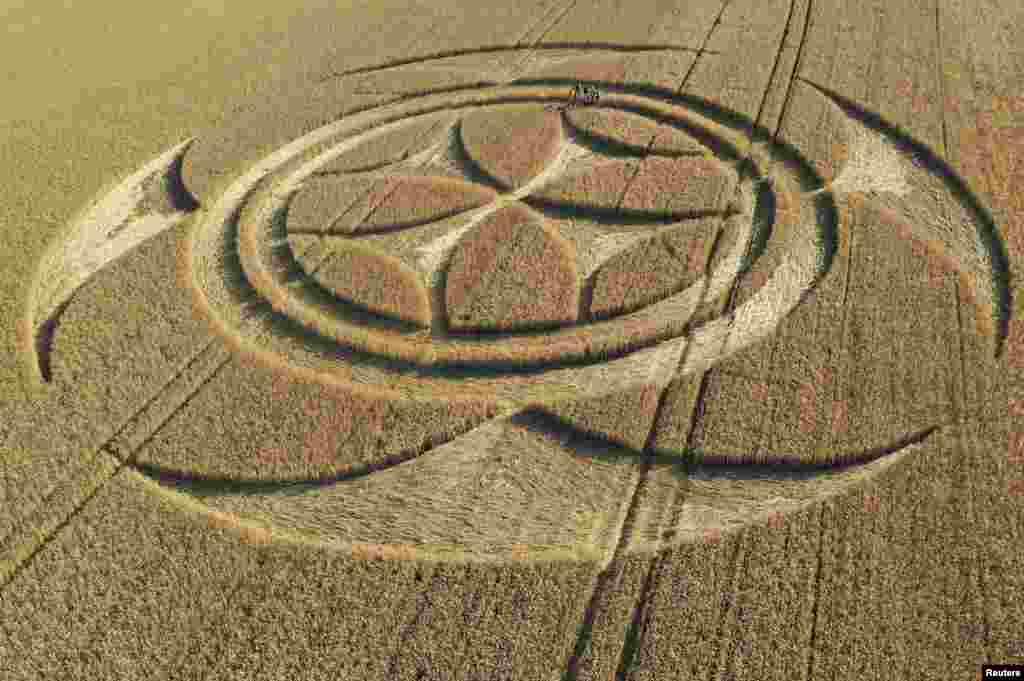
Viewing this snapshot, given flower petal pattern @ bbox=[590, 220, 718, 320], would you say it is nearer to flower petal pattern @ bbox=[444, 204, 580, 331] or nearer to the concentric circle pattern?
the concentric circle pattern

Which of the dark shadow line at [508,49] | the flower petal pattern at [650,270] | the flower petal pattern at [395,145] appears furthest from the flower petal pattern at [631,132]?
the dark shadow line at [508,49]

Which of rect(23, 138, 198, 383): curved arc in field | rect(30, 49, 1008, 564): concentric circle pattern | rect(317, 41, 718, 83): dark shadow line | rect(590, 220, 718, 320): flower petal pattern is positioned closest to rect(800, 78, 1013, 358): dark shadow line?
rect(30, 49, 1008, 564): concentric circle pattern

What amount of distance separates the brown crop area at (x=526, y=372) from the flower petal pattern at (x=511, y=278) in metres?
0.13

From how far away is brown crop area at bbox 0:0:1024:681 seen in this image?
15484 mm

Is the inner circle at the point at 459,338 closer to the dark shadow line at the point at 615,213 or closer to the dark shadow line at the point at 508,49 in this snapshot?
the dark shadow line at the point at 615,213

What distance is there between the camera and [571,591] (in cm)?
1578

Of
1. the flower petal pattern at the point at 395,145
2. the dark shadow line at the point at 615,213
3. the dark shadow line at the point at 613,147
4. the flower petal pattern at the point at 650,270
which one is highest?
the flower petal pattern at the point at 395,145

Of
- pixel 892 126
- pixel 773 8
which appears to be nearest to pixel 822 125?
pixel 892 126

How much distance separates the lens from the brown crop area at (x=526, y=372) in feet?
50.8

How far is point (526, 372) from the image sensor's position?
835 inches

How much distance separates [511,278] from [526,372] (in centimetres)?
448

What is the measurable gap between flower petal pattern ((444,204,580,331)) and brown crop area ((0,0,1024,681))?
0.13m

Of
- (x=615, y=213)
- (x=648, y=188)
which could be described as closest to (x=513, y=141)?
(x=648, y=188)

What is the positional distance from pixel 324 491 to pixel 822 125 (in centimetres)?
2752
